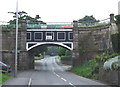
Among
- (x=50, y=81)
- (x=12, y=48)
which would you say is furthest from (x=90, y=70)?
(x=12, y=48)

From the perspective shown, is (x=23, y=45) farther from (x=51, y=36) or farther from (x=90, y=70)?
(x=90, y=70)

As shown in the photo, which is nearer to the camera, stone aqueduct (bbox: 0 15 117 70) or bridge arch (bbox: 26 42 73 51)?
stone aqueduct (bbox: 0 15 117 70)

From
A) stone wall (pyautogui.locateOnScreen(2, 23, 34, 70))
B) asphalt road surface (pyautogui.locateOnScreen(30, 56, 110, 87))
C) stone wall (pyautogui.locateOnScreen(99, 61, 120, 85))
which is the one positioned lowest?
asphalt road surface (pyautogui.locateOnScreen(30, 56, 110, 87))

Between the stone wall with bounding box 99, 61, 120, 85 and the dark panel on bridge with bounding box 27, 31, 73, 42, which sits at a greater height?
the dark panel on bridge with bounding box 27, 31, 73, 42

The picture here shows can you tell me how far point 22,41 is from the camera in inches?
1457

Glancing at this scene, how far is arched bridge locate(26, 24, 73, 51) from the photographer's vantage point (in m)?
36.8

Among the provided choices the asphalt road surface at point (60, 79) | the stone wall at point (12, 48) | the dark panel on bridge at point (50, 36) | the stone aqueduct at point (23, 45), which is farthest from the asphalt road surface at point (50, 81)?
the dark panel on bridge at point (50, 36)

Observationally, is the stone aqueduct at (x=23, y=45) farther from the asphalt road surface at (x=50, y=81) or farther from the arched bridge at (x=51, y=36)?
the asphalt road surface at (x=50, y=81)

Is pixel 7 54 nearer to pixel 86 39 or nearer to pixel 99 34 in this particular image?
pixel 86 39

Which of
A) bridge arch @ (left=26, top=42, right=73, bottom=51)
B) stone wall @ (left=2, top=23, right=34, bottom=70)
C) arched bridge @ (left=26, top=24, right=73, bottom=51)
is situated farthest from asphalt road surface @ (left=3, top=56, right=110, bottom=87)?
arched bridge @ (left=26, top=24, right=73, bottom=51)

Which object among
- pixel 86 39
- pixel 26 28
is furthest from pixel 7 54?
pixel 86 39

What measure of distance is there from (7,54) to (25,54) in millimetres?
3356

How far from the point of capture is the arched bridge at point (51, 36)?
36.8 m

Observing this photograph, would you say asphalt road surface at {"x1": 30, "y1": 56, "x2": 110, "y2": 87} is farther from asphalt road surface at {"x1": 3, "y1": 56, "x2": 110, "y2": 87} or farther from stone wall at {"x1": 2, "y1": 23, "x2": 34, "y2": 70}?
stone wall at {"x1": 2, "y1": 23, "x2": 34, "y2": 70}
